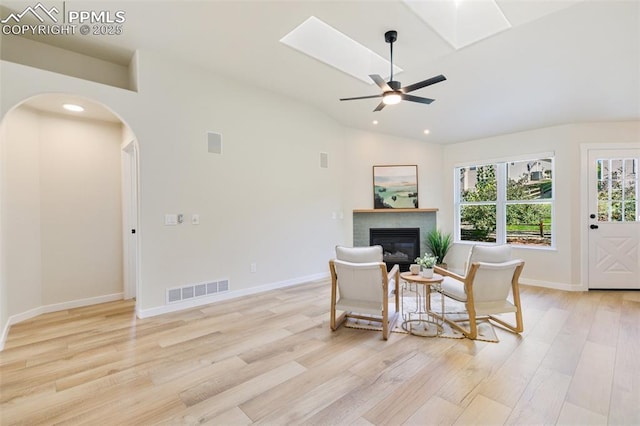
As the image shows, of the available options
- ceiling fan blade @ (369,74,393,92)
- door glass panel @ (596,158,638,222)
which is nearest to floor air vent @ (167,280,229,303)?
ceiling fan blade @ (369,74,393,92)

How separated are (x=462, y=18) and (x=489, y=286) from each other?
2.83 m

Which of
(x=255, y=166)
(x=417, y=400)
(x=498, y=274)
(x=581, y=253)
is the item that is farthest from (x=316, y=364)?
(x=581, y=253)

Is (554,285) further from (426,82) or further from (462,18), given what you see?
(462,18)

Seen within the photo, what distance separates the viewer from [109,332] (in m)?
2.95

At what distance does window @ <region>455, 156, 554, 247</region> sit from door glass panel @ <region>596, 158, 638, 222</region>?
2.07ft

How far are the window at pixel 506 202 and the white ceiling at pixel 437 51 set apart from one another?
36.7 inches

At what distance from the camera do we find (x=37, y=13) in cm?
271

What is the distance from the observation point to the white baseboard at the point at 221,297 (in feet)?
11.1

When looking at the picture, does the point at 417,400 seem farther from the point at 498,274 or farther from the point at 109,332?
the point at 109,332

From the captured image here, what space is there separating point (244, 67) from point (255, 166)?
4.47 ft

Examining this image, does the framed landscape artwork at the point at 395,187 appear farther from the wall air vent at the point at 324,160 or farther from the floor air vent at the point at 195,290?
the floor air vent at the point at 195,290

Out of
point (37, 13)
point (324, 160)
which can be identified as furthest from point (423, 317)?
point (37, 13)

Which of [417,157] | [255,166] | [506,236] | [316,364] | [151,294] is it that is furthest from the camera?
[417,157]

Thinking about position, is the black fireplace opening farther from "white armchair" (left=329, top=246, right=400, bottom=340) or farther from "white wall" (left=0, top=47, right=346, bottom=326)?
"white armchair" (left=329, top=246, right=400, bottom=340)
